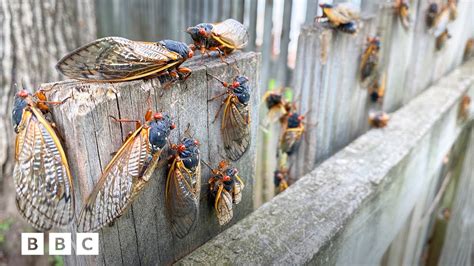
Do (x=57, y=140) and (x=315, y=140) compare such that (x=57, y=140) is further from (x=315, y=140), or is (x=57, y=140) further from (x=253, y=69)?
(x=315, y=140)

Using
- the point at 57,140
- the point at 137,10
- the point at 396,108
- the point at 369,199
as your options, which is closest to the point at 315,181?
the point at 369,199

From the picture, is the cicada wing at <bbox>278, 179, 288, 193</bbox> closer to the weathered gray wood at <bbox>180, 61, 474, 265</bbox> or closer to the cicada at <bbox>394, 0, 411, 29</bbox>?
the weathered gray wood at <bbox>180, 61, 474, 265</bbox>

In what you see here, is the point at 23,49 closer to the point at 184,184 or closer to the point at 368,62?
the point at 368,62

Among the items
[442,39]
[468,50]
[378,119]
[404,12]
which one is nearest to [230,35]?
[378,119]

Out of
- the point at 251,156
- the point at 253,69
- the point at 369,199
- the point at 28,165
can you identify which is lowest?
the point at 369,199

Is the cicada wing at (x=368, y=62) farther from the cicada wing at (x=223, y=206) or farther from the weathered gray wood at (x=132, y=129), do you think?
the cicada wing at (x=223, y=206)

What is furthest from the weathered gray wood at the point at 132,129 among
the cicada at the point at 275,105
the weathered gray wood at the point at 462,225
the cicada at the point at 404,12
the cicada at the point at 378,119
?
the weathered gray wood at the point at 462,225

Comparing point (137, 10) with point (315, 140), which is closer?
point (315, 140)
